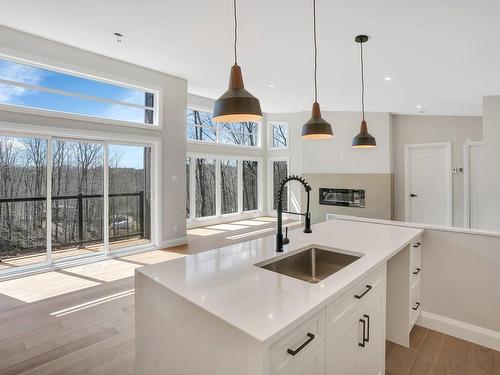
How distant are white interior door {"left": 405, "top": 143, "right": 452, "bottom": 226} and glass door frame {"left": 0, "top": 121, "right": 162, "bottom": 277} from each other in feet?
18.1

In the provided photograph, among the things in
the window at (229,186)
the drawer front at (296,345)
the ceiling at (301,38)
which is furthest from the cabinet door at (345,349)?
the window at (229,186)

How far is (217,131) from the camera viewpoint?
7777 mm

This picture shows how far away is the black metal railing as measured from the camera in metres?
4.27

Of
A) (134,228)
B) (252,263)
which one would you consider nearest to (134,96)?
(134,228)

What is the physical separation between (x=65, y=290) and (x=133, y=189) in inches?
80.3

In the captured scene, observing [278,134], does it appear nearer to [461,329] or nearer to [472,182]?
[472,182]

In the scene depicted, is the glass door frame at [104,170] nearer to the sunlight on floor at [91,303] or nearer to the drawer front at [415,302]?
the sunlight on floor at [91,303]

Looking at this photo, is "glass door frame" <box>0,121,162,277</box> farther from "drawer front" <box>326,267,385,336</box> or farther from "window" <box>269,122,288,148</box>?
"window" <box>269,122,288,148</box>

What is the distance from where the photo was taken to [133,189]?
5004mm

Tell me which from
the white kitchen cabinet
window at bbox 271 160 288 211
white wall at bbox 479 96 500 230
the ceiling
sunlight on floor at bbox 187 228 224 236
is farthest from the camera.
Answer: window at bbox 271 160 288 211

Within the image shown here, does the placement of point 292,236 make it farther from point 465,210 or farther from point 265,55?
point 465,210

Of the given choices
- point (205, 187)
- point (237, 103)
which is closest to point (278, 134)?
point (205, 187)

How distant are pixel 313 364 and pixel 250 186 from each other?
7.74 m

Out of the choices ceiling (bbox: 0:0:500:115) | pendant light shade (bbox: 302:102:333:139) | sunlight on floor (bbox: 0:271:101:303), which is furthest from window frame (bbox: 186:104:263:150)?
pendant light shade (bbox: 302:102:333:139)
